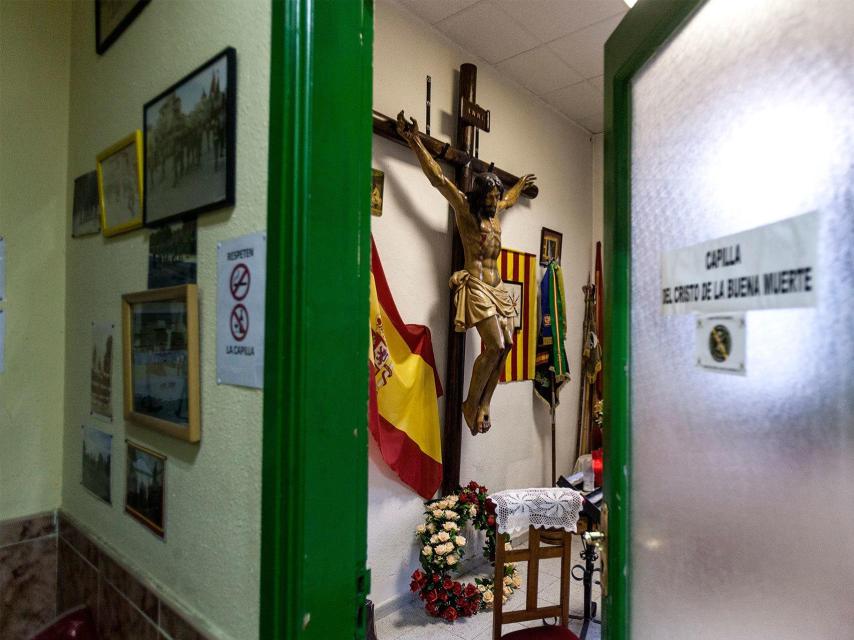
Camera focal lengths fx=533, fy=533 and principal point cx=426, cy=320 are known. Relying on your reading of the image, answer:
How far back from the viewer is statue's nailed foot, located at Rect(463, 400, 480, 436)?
2498 millimetres

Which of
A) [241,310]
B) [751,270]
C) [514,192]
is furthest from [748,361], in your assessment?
[514,192]

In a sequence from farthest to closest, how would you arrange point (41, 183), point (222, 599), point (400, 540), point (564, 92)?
point (564, 92) → point (400, 540) → point (41, 183) → point (222, 599)

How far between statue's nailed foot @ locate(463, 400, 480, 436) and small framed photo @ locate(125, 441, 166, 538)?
65.7 inches

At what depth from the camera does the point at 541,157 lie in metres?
3.27

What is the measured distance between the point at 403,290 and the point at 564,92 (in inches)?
67.1

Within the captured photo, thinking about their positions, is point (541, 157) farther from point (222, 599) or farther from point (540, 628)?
point (222, 599)

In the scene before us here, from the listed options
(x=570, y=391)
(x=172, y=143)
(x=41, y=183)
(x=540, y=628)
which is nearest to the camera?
(x=172, y=143)

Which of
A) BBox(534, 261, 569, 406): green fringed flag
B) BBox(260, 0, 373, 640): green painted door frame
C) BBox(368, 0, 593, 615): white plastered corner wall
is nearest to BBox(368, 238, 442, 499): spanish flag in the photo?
BBox(368, 0, 593, 615): white plastered corner wall

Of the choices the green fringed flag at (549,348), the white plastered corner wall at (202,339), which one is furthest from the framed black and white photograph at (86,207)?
the green fringed flag at (549,348)

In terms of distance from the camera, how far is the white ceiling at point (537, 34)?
2.39 meters

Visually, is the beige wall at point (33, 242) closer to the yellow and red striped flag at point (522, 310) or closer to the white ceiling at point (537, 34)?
the white ceiling at point (537, 34)

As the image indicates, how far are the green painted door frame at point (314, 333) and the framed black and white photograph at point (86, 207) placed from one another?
0.71 meters

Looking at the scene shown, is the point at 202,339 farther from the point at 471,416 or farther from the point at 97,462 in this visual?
the point at 471,416

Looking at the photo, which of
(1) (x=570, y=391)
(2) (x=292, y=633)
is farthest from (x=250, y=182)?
(1) (x=570, y=391)
